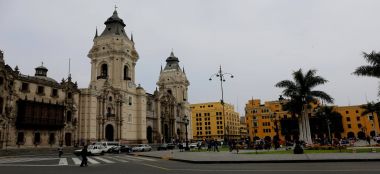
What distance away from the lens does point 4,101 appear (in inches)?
1656

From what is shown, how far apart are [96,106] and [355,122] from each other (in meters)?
77.5

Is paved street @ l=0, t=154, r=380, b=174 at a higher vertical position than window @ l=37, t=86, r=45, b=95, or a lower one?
lower

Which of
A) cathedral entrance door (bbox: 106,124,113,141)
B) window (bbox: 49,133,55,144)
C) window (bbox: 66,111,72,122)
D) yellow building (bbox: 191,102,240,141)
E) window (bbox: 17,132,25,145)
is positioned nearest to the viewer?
window (bbox: 17,132,25,145)

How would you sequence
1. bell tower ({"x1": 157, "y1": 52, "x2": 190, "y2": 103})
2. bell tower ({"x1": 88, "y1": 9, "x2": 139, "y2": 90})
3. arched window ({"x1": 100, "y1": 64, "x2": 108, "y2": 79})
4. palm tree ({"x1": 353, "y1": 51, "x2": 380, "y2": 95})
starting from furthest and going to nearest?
bell tower ({"x1": 157, "y1": 52, "x2": 190, "y2": 103}), arched window ({"x1": 100, "y1": 64, "x2": 108, "y2": 79}), bell tower ({"x1": 88, "y1": 9, "x2": 139, "y2": 90}), palm tree ({"x1": 353, "y1": 51, "x2": 380, "y2": 95})

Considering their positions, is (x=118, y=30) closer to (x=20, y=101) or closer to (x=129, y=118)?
(x=129, y=118)

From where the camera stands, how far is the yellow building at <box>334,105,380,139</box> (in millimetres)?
92562

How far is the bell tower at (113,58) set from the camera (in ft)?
206

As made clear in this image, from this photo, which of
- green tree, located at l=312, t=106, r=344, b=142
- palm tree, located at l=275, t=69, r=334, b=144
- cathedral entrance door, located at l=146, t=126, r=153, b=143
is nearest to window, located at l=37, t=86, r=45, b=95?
cathedral entrance door, located at l=146, t=126, r=153, b=143

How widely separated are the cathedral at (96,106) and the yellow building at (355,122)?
50748 millimetres

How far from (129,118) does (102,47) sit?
51.2ft

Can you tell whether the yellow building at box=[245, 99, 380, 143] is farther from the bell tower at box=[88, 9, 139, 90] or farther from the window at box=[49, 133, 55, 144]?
the window at box=[49, 133, 55, 144]

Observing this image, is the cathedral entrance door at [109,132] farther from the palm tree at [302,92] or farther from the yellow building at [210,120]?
the yellow building at [210,120]

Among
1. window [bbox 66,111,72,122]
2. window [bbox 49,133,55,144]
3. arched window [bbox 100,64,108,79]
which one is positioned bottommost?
window [bbox 49,133,55,144]

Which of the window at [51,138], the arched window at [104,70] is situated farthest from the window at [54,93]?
the arched window at [104,70]
